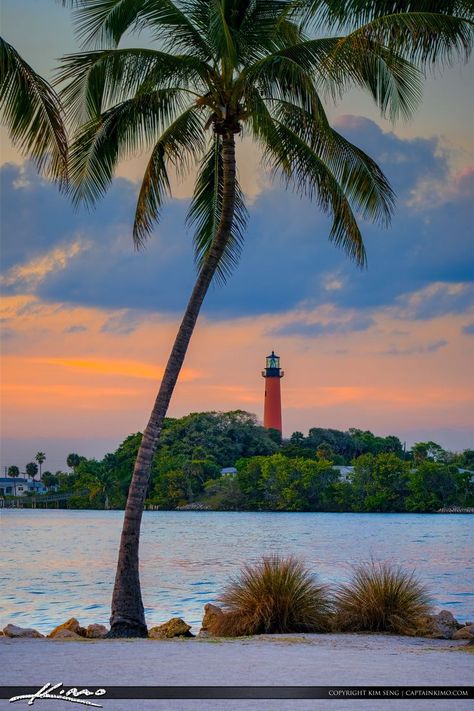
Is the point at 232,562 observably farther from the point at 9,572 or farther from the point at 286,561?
the point at 286,561

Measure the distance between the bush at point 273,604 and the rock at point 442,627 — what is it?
1540 millimetres

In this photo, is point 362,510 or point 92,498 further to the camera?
point 92,498

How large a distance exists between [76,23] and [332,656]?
11.0 m

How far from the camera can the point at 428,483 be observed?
10162 cm

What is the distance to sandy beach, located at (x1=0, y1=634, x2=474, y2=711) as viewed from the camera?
759 cm

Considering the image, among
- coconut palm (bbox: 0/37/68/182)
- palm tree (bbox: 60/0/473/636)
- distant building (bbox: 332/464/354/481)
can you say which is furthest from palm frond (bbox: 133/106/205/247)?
distant building (bbox: 332/464/354/481)

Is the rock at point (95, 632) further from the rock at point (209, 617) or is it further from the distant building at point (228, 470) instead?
the distant building at point (228, 470)

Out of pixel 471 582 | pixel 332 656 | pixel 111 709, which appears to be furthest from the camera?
pixel 471 582

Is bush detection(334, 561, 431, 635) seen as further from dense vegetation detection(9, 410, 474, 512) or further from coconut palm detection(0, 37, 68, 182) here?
dense vegetation detection(9, 410, 474, 512)

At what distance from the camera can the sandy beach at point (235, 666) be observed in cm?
759

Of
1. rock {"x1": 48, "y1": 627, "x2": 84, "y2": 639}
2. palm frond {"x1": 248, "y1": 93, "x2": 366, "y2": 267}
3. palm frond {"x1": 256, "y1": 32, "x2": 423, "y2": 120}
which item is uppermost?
palm frond {"x1": 256, "y1": 32, "x2": 423, "y2": 120}

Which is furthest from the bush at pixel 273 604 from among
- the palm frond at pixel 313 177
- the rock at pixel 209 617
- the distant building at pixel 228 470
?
the distant building at pixel 228 470

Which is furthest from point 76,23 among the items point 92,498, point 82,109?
point 92,498

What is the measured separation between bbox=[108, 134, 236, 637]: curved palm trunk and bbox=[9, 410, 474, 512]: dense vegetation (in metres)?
87.0
